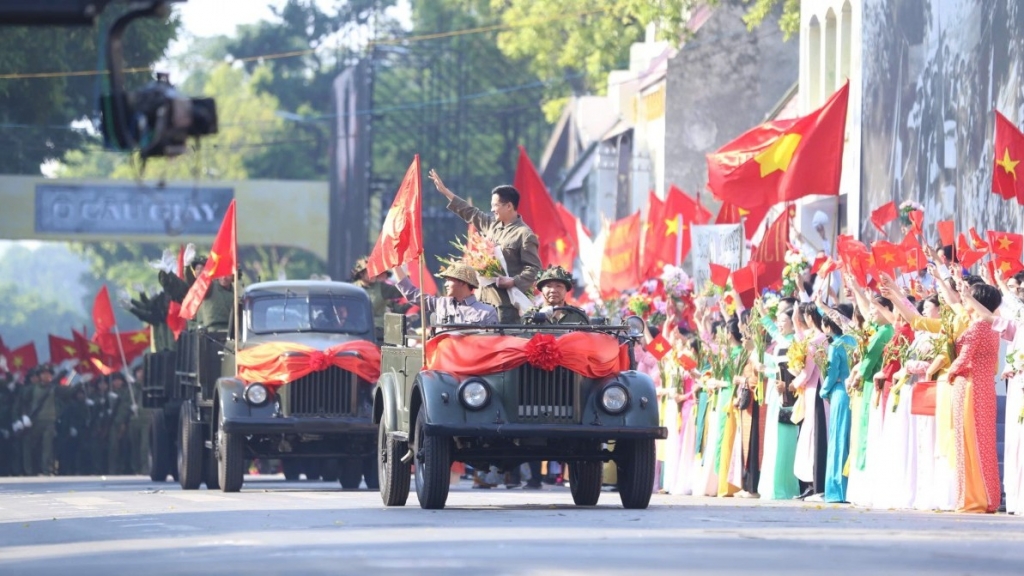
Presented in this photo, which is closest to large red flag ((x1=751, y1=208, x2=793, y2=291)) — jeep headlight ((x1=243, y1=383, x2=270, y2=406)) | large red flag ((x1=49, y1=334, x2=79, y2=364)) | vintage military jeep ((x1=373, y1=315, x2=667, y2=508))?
jeep headlight ((x1=243, y1=383, x2=270, y2=406))

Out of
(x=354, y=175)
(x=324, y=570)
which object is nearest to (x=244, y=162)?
(x=354, y=175)

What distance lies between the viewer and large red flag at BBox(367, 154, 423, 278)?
19.0 metres

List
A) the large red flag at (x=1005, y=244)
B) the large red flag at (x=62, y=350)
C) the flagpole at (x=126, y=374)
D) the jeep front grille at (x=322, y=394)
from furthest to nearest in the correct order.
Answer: the large red flag at (x=62, y=350) → the flagpole at (x=126, y=374) → the jeep front grille at (x=322, y=394) → the large red flag at (x=1005, y=244)

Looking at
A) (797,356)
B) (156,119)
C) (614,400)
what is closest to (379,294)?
(797,356)

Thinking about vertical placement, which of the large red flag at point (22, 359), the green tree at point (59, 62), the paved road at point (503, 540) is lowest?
the paved road at point (503, 540)

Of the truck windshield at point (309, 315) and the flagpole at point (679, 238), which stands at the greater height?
the flagpole at point (679, 238)

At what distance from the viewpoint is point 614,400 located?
16688mm

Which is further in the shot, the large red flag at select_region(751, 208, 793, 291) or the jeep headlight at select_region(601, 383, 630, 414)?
the large red flag at select_region(751, 208, 793, 291)

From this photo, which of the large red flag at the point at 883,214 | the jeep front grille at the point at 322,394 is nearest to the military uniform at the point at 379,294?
the jeep front grille at the point at 322,394

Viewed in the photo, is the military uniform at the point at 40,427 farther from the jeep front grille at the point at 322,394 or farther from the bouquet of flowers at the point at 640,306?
the jeep front grille at the point at 322,394

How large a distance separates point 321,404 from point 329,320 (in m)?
1.50

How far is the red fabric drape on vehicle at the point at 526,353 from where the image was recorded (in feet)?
54.6

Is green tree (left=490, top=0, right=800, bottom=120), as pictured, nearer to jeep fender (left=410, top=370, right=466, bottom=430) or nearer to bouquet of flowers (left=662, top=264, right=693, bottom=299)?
bouquet of flowers (left=662, top=264, right=693, bottom=299)

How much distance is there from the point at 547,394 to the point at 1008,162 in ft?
18.6
